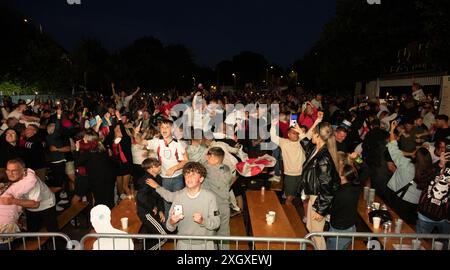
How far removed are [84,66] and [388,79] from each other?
30.0 m

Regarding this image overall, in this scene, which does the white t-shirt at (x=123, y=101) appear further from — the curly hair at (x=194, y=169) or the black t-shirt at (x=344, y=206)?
the black t-shirt at (x=344, y=206)

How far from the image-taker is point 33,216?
5.35m

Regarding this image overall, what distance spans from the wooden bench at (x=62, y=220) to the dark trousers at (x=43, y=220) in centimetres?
17

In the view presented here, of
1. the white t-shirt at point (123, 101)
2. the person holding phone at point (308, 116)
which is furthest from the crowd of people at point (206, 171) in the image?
the white t-shirt at point (123, 101)

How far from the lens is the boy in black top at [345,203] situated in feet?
14.3

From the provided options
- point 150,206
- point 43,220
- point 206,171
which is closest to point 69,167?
point 43,220

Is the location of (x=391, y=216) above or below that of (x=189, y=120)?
below

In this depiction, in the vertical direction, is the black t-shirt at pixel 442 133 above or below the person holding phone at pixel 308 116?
below

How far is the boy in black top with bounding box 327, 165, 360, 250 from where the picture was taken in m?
4.35

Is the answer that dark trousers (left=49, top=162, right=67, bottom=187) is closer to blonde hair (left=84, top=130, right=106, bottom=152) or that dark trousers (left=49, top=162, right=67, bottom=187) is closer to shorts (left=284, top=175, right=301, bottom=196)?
blonde hair (left=84, top=130, right=106, bottom=152)

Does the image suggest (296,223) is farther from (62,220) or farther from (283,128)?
(62,220)

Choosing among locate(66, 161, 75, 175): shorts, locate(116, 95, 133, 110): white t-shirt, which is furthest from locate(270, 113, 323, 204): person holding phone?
locate(116, 95, 133, 110): white t-shirt
